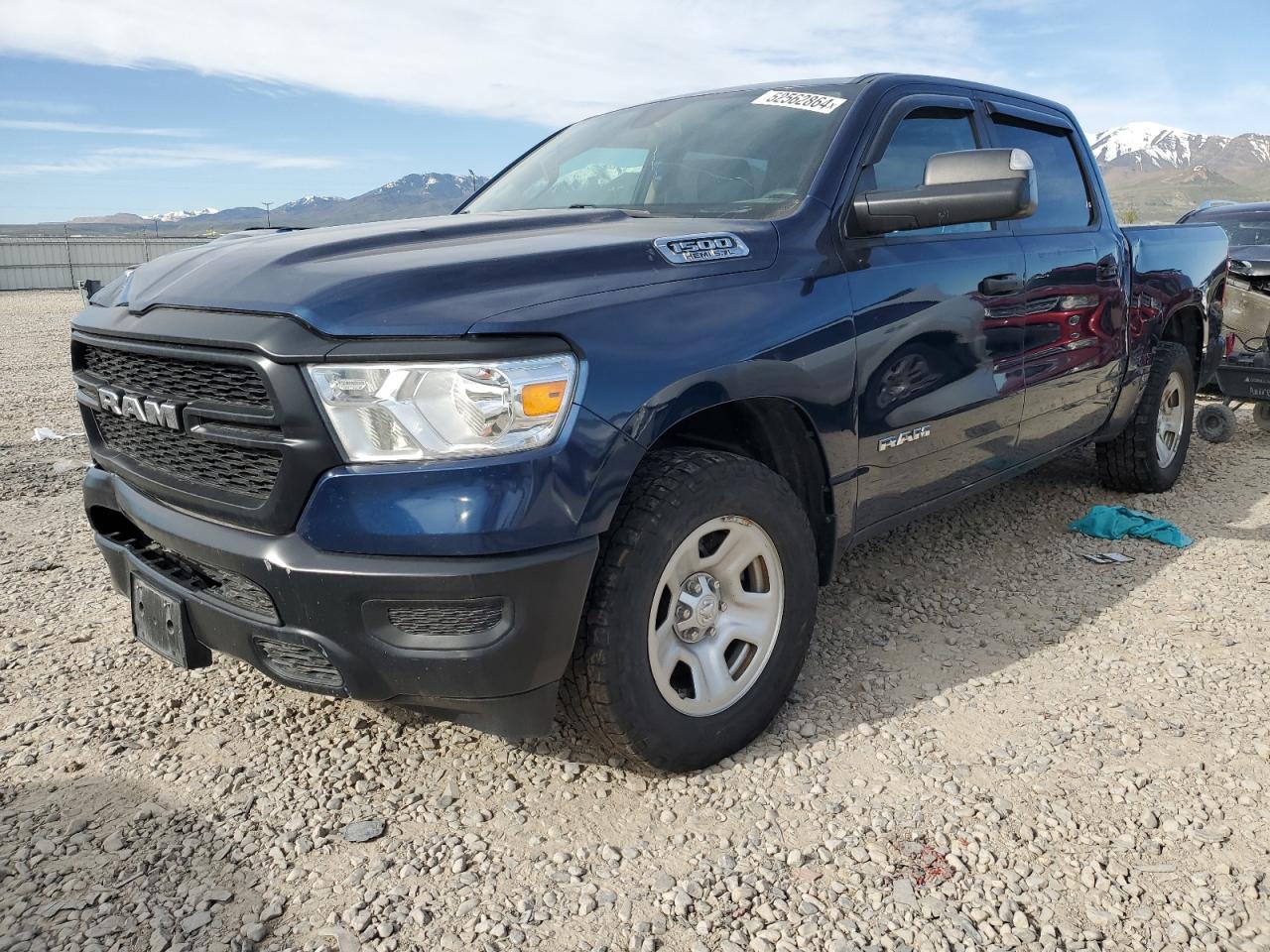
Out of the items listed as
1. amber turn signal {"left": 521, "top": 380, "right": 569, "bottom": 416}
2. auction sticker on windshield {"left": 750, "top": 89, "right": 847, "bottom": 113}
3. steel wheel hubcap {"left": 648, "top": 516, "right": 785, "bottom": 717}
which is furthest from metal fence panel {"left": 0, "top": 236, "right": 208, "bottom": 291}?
amber turn signal {"left": 521, "top": 380, "right": 569, "bottom": 416}

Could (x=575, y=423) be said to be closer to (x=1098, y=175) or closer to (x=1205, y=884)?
(x=1205, y=884)

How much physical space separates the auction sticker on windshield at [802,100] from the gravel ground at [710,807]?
178 centimetres

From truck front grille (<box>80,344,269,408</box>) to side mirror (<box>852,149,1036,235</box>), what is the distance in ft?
5.78

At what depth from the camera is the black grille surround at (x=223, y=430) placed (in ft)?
6.50

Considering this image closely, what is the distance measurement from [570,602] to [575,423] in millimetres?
387

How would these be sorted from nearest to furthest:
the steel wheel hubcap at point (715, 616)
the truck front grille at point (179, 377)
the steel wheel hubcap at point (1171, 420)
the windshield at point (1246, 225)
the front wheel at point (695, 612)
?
the truck front grille at point (179, 377) → the front wheel at point (695, 612) → the steel wheel hubcap at point (715, 616) → the steel wheel hubcap at point (1171, 420) → the windshield at point (1246, 225)

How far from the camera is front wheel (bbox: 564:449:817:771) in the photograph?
2.21 meters

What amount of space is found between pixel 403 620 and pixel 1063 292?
3.01m

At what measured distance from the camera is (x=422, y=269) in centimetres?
211

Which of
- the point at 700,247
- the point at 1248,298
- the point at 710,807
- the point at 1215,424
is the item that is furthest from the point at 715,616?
the point at 1248,298

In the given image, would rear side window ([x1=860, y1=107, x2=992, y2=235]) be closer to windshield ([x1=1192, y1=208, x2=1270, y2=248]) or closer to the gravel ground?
the gravel ground

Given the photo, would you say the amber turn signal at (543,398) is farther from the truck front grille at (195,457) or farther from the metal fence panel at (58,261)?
the metal fence panel at (58,261)

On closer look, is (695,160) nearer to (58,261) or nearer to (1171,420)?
(1171,420)

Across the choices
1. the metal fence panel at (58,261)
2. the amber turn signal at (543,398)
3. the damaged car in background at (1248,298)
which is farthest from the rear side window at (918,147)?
the metal fence panel at (58,261)
